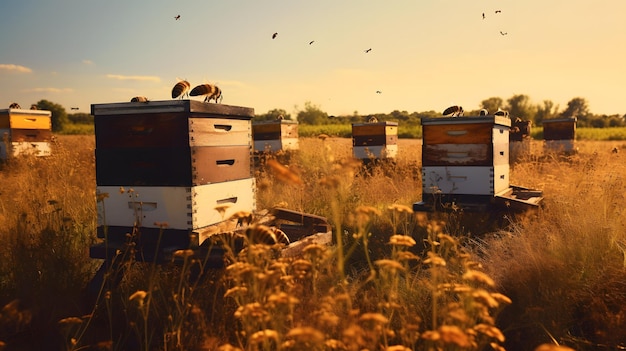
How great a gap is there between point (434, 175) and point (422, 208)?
526 millimetres

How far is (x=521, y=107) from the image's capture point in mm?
68500

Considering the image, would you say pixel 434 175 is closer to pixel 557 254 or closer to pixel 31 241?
pixel 557 254

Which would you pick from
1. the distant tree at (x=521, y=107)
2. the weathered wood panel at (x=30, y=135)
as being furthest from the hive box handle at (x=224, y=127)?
the distant tree at (x=521, y=107)

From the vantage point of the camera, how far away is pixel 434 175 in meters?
7.34

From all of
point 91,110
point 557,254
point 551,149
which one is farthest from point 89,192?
point 551,149

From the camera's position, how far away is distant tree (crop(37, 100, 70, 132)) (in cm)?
5278

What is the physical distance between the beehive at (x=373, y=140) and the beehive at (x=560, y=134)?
283 inches

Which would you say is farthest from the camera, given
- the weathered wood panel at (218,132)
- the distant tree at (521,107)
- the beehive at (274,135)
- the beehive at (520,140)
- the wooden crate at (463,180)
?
the distant tree at (521,107)

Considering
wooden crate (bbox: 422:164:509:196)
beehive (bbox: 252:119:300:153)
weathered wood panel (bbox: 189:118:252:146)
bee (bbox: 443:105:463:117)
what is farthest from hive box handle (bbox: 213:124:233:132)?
beehive (bbox: 252:119:300:153)

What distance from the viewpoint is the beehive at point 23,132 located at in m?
14.1

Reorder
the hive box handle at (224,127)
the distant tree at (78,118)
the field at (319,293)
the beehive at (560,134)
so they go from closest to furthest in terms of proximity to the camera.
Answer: the field at (319,293)
the hive box handle at (224,127)
the beehive at (560,134)
the distant tree at (78,118)

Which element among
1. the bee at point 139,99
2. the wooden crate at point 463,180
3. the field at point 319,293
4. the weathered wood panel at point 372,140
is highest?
the bee at point 139,99

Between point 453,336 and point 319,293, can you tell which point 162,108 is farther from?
point 453,336

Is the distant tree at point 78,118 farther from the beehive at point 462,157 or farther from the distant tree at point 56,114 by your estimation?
the beehive at point 462,157
